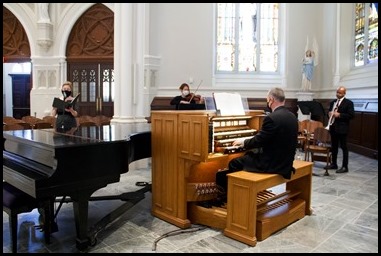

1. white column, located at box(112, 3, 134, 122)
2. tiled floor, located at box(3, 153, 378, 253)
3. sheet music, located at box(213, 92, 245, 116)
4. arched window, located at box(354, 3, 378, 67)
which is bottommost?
tiled floor, located at box(3, 153, 378, 253)

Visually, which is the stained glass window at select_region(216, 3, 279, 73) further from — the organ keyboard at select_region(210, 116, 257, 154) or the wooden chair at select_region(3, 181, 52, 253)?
the wooden chair at select_region(3, 181, 52, 253)

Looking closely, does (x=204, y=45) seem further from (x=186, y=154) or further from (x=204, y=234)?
(x=204, y=234)

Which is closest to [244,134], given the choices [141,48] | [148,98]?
[141,48]

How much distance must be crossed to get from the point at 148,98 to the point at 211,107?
6618 mm

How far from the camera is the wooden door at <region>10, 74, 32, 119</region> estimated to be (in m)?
13.3

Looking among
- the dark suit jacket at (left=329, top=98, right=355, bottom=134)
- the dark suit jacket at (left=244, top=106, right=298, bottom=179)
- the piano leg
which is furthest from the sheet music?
the dark suit jacket at (left=329, top=98, right=355, bottom=134)

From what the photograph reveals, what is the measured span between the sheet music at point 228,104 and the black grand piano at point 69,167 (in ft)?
3.47

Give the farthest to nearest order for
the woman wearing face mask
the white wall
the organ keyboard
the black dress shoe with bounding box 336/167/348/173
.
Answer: the white wall, the black dress shoe with bounding box 336/167/348/173, the woman wearing face mask, the organ keyboard

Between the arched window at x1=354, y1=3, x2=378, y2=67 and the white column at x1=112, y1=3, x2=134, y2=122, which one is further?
the arched window at x1=354, y1=3, x2=378, y2=67

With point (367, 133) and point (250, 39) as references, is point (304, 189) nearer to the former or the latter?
point (367, 133)

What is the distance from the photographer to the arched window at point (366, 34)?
843cm

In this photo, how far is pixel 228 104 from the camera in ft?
12.1

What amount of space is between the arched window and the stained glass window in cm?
241

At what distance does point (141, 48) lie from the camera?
6520 millimetres
